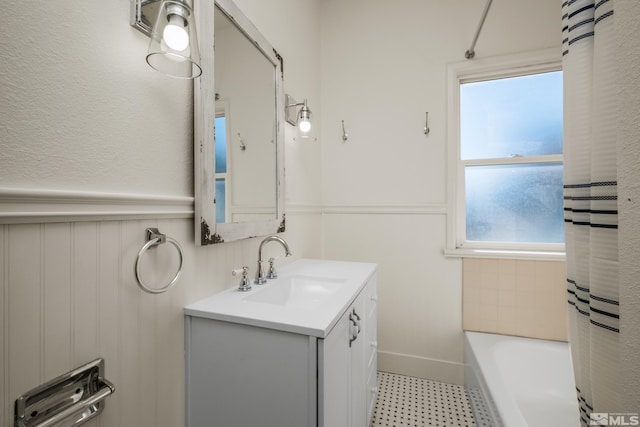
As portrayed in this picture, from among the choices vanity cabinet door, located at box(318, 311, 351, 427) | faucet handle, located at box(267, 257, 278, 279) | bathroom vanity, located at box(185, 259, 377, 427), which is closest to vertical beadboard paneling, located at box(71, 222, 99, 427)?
bathroom vanity, located at box(185, 259, 377, 427)

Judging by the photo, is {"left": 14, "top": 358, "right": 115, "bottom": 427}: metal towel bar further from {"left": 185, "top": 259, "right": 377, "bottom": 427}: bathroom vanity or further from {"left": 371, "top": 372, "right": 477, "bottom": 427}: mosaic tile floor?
{"left": 371, "top": 372, "right": 477, "bottom": 427}: mosaic tile floor

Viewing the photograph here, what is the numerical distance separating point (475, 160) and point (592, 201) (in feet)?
4.86

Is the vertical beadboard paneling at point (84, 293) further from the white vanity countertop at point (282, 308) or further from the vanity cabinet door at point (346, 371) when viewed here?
the vanity cabinet door at point (346, 371)

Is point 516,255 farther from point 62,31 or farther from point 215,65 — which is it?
point 62,31

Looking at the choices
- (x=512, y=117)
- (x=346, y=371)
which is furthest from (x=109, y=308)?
(x=512, y=117)

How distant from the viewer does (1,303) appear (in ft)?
1.76

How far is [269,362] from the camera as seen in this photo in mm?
847

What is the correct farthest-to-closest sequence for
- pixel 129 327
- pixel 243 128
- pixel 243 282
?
pixel 243 128, pixel 243 282, pixel 129 327

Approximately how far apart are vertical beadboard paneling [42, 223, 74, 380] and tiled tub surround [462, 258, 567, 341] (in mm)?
2010

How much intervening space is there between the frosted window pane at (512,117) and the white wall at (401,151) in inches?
7.5

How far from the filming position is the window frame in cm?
181

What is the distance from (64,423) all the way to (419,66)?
240cm

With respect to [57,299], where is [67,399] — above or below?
below

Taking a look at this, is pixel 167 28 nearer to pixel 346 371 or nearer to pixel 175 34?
pixel 175 34
